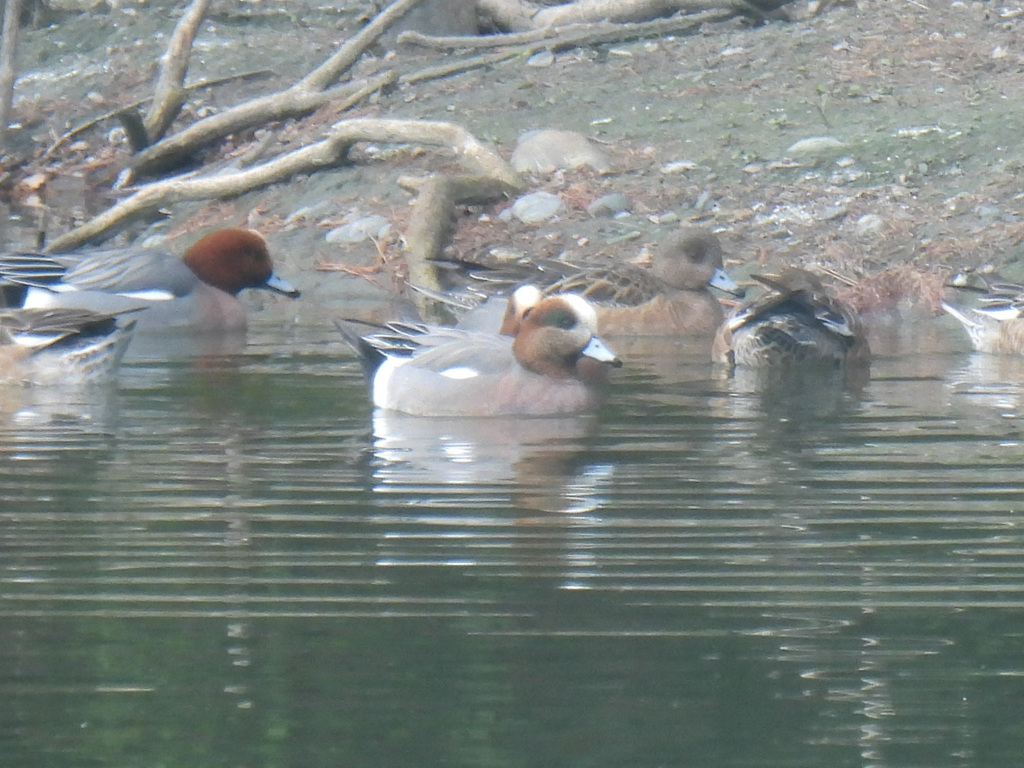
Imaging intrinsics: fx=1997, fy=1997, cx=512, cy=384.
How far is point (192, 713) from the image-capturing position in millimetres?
3852

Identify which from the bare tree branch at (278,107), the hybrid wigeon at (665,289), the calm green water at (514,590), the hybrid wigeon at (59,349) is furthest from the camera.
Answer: the bare tree branch at (278,107)

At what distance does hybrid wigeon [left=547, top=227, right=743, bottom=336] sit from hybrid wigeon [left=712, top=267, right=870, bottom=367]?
1.60m

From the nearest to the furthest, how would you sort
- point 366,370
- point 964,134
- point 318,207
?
point 366,370 → point 964,134 → point 318,207

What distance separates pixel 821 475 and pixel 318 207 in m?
8.59

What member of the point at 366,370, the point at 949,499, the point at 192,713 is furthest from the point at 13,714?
the point at 366,370

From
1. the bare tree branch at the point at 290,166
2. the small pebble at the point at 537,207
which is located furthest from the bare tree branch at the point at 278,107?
the small pebble at the point at 537,207

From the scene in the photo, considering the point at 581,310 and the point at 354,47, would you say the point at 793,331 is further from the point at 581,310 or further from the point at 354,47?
the point at 354,47

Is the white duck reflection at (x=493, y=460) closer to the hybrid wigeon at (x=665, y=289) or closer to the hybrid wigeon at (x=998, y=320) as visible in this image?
the hybrid wigeon at (x=998, y=320)

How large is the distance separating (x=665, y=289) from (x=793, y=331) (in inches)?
80.1

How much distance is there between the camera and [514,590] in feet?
15.6

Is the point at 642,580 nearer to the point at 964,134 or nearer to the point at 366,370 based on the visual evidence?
Answer: the point at 366,370

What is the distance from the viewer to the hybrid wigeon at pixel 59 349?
9062mm

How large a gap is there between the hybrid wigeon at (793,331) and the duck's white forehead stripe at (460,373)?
88.0 inches

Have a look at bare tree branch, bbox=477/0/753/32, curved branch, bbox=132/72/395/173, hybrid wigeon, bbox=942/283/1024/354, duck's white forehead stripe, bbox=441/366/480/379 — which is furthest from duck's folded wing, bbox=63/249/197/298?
bare tree branch, bbox=477/0/753/32
